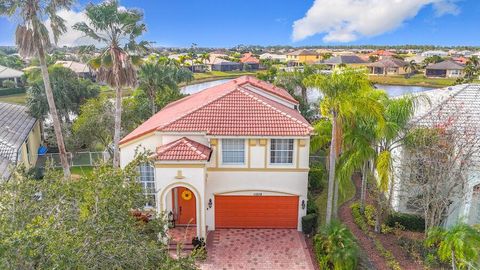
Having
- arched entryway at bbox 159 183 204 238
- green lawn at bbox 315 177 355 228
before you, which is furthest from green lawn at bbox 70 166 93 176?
green lawn at bbox 315 177 355 228

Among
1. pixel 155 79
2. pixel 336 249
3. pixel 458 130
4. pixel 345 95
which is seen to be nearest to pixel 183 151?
pixel 345 95

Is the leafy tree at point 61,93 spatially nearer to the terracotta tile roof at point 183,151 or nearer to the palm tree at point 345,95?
the terracotta tile roof at point 183,151

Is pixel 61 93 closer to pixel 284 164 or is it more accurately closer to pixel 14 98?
pixel 284 164

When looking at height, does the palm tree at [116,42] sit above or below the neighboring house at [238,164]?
above

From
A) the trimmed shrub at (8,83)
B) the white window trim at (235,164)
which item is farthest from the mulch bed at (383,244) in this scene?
the trimmed shrub at (8,83)

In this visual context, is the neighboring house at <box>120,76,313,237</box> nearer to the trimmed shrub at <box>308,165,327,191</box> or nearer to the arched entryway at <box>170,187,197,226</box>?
the arched entryway at <box>170,187,197,226</box>
